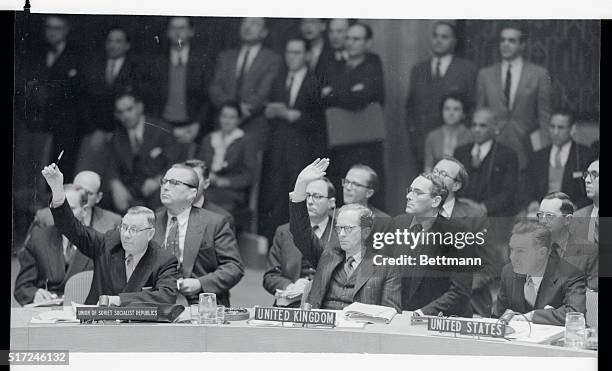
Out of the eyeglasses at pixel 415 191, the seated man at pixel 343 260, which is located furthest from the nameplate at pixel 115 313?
the eyeglasses at pixel 415 191

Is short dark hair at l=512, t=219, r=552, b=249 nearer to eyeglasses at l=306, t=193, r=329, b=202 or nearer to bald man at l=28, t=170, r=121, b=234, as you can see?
eyeglasses at l=306, t=193, r=329, b=202

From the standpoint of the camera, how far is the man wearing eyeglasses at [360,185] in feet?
18.4

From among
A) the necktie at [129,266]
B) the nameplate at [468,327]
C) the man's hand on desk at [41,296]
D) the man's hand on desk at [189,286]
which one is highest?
the necktie at [129,266]

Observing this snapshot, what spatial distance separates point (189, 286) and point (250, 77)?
111 centimetres

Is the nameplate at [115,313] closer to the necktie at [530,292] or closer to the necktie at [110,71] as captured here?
the necktie at [110,71]

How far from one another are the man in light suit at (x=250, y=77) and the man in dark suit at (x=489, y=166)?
102cm

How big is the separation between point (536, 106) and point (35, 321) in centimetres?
278

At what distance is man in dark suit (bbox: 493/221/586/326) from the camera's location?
5617mm

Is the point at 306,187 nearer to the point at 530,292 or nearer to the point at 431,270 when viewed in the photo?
the point at 431,270

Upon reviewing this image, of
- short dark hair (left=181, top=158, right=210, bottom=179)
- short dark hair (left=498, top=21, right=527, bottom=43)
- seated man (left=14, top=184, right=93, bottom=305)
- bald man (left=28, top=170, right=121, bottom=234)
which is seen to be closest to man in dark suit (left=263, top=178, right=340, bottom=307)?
short dark hair (left=181, top=158, right=210, bottom=179)

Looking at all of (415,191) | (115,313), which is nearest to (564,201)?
(415,191)

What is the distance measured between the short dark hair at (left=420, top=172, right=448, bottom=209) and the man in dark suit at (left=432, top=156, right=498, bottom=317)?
0.02 metres

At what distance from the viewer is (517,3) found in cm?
559

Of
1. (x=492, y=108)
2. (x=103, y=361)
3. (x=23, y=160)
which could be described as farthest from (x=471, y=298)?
(x=23, y=160)
